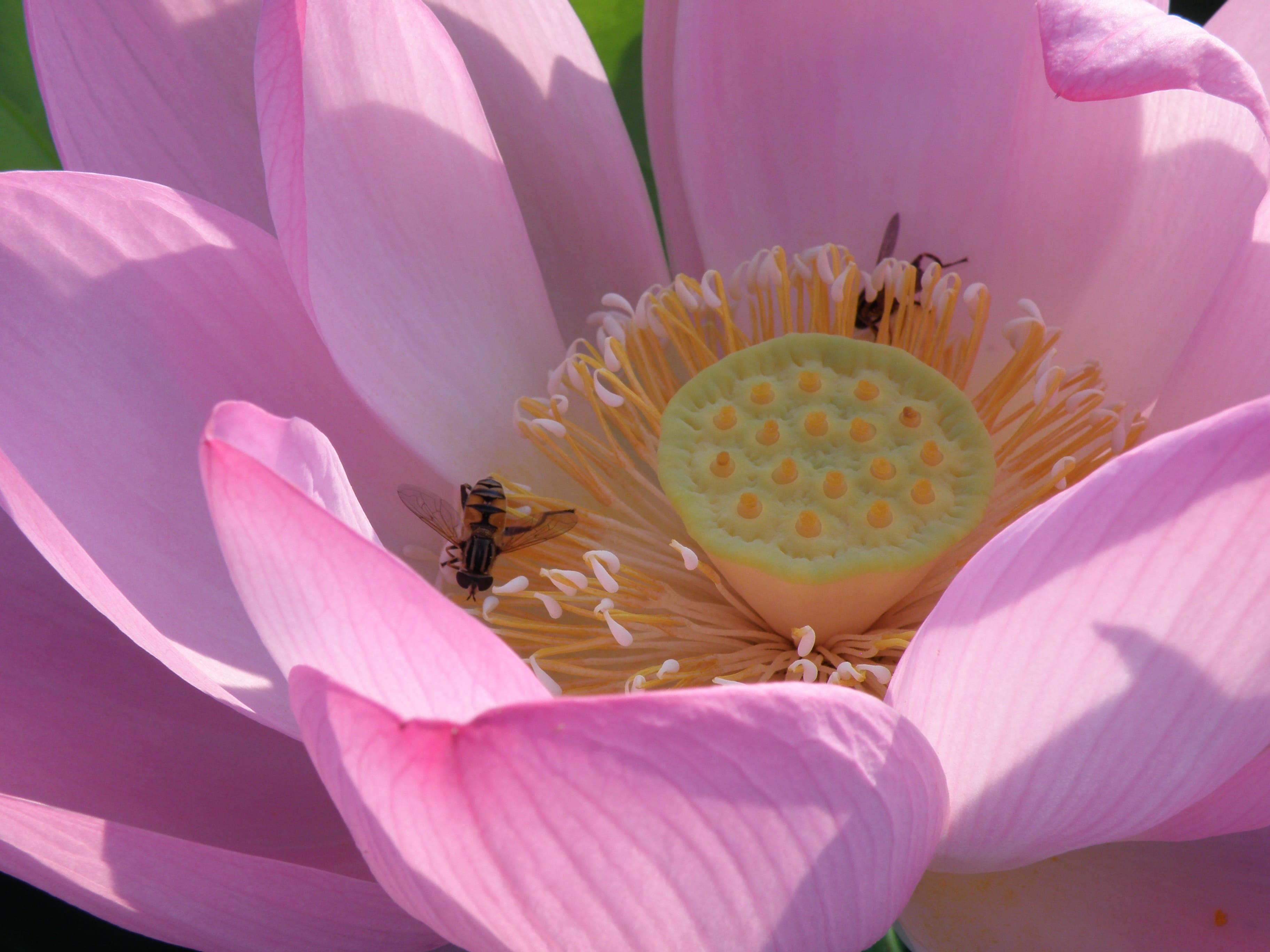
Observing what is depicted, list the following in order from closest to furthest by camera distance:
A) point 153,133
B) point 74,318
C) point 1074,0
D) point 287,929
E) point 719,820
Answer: point 719,820 < point 287,929 < point 1074,0 < point 74,318 < point 153,133

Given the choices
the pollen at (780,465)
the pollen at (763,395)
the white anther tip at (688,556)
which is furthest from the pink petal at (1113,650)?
the pollen at (763,395)

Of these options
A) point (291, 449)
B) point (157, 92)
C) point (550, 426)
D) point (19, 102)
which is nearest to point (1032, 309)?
point (550, 426)

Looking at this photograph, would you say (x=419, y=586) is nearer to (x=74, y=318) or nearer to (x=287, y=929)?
(x=287, y=929)

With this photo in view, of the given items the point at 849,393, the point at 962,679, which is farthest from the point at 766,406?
the point at 962,679

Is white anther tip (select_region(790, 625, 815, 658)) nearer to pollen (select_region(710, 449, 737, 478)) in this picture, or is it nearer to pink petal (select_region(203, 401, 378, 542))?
pollen (select_region(710, 449, 737, 478))

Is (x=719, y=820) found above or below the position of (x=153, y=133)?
below

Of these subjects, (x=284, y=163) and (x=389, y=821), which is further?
(x=284, y=163)

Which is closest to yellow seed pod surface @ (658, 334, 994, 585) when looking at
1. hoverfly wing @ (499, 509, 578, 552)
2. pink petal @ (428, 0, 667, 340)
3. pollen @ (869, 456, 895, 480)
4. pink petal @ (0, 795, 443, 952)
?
pollen @ (869, 456, 895, 480)
